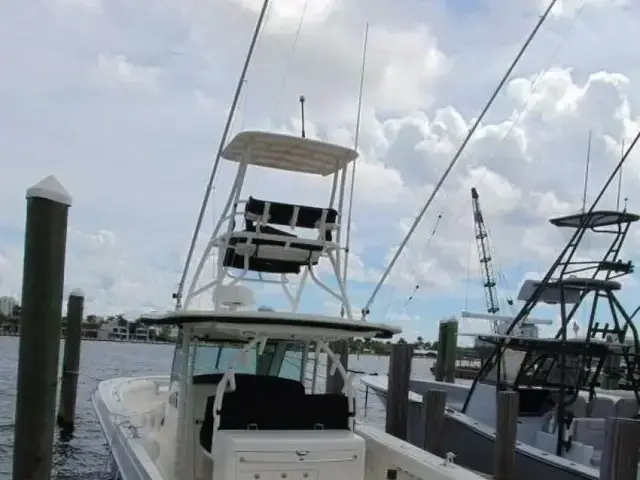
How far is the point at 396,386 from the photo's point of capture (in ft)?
39.5

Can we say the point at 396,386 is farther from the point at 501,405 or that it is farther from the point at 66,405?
the point at 66,405

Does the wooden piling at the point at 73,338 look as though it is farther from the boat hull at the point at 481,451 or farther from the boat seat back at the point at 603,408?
the boat seat back at the point at 603,408

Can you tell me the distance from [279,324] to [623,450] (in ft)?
11.5

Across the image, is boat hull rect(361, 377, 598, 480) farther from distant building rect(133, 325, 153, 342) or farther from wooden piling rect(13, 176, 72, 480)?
wooden piling rect(13, 176, 72, 480)

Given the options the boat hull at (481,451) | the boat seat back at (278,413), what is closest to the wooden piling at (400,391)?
the boat hull at (481,451)

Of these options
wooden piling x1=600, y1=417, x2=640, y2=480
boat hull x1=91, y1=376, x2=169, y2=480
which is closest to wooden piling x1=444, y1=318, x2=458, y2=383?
boat hull x1=91, y1=376, x2=169, y2=480

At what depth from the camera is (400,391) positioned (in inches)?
472

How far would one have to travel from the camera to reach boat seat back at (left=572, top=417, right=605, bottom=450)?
11734 mm

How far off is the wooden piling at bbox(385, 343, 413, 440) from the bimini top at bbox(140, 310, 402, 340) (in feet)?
14.8

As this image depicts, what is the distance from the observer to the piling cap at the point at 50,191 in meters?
7.60

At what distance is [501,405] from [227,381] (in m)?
3.96

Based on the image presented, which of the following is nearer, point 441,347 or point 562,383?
point 562,383

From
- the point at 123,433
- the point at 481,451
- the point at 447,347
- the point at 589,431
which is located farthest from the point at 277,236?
the point at 447,347

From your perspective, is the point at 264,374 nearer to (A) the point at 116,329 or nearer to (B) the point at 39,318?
(B) the point at 39,318
